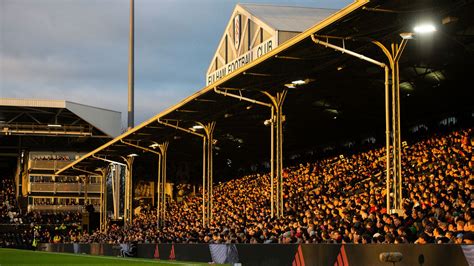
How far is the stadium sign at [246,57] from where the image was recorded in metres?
71.9

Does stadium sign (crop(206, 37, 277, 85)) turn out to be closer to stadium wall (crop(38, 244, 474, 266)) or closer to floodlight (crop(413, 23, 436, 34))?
stadium wall (crop(38, 244, 474, 266))

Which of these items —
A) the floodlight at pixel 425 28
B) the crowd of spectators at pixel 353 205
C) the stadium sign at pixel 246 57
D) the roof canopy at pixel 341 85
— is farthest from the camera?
the stadium sign at pixel 246 57

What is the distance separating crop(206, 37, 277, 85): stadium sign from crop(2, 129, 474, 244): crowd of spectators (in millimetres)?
12786

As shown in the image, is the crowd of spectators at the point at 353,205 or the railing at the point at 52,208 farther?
the railing at the point at 52,208

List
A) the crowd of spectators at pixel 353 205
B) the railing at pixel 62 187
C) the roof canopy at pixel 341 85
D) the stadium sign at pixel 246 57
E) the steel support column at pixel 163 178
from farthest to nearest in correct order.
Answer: the railing at pixel 62 187 < the stadium sign at pixel 246 57 < the steel support column at pixel 163 178 < the roof canopy at pixel 341 85 < the crowd of spectators at pixel 353 205

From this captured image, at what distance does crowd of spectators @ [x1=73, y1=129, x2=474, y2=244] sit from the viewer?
21.5m

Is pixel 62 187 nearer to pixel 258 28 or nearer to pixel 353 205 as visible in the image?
pixel 258 28

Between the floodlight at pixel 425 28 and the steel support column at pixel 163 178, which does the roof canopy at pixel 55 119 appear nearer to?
the steel support column at pixel 163 178

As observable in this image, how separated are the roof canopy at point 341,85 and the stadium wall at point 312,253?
6.34 m

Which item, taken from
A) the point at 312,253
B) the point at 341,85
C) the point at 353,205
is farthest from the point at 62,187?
the point at 312,253

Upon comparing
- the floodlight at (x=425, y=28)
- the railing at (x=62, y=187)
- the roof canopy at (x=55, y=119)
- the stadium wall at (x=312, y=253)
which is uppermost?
the roof canopy at (x=55, y=119)

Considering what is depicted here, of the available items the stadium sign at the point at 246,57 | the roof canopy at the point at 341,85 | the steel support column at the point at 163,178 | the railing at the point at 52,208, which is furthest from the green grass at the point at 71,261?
the railing at the point at 52,208

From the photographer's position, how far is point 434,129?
Result: 45.5 m

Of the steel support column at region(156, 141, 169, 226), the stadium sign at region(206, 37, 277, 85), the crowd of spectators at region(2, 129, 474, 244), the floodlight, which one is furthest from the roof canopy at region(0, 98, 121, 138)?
the floodlight
